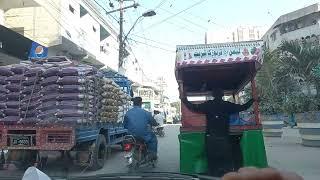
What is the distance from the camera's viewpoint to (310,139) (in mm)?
15727

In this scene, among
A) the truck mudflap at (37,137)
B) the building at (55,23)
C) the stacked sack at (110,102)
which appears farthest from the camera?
the building at (55,23)

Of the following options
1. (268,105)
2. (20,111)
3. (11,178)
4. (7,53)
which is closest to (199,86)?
(20,111)

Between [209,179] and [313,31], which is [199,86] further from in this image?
[313,31]

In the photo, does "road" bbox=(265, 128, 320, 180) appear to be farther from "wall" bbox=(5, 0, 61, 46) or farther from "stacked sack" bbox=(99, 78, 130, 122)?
"wall" bbox=(5, 0, 61, 46)

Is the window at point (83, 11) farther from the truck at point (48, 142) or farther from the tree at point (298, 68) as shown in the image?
the truck at point (48, 142)

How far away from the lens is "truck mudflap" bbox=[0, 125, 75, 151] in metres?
9.78

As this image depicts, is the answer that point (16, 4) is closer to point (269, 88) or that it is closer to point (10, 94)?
point (269, 88)

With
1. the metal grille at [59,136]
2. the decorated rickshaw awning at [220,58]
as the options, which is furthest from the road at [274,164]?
the decorated rickshaw awning at [220,58]

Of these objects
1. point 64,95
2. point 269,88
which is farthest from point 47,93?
point 269,88

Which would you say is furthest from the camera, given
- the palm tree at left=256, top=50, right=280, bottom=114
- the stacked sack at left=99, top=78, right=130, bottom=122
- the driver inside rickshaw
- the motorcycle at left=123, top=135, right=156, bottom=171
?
the palm tree at left=256, top=50, right=280, bottom=114

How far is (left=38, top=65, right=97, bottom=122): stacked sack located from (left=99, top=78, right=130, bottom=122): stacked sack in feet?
3.93

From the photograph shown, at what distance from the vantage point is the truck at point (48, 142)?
387 inches

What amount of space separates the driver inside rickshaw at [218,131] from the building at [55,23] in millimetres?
19309

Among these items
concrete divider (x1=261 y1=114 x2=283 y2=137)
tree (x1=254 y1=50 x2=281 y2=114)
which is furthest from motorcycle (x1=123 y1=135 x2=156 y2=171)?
tree (x1=254 y1=50 x2=281 y2=114)
